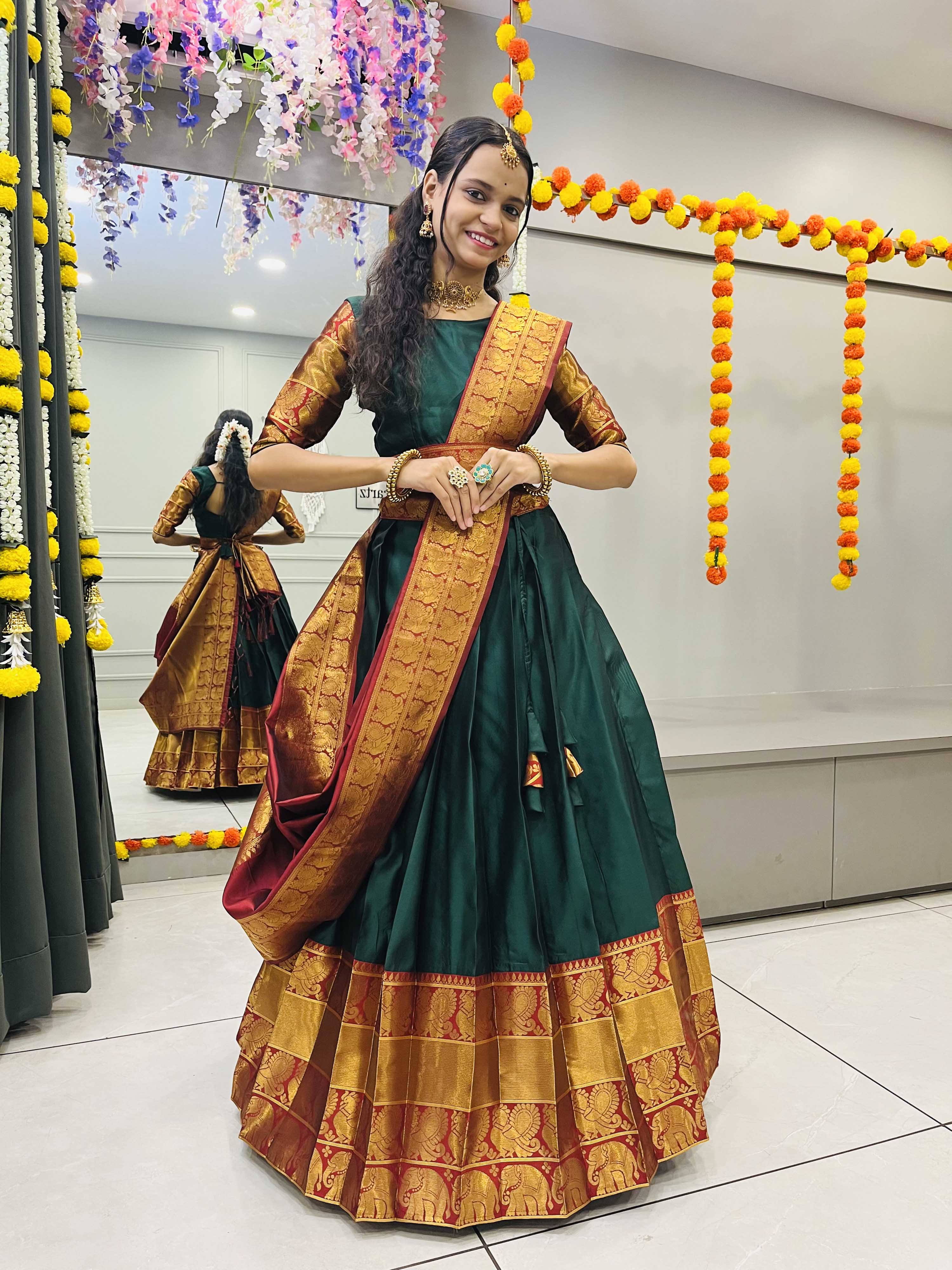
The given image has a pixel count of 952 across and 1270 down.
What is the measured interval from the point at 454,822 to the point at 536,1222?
0.60 meters

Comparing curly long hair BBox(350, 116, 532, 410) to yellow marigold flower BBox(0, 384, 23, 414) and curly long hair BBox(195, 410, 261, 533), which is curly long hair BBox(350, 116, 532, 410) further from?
curly long hair BBox(195, 410, 261, 533)

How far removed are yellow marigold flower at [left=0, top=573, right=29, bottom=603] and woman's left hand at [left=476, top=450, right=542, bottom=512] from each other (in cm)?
100

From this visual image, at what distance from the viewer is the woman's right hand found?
4.93 feet

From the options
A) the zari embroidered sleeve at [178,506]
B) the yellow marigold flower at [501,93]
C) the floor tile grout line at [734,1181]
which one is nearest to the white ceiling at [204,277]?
the zari embroidered sleeve at [178,506]

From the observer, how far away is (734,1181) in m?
1.55

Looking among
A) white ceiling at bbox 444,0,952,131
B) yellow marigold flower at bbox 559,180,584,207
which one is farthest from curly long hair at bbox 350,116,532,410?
white ceiling at bbox 444,0,952,131

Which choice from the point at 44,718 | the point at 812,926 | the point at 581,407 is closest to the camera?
the point at 581,407

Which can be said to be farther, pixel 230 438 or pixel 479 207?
pixel 230 438

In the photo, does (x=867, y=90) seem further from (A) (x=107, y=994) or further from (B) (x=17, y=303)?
(A) (x=107, y=994)

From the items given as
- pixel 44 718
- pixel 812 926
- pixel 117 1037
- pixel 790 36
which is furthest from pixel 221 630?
pixel 790 36

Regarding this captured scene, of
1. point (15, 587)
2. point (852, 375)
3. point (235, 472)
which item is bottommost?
point (15, 587)

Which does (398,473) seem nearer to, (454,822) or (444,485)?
(444,485)

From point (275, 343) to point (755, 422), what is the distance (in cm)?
182

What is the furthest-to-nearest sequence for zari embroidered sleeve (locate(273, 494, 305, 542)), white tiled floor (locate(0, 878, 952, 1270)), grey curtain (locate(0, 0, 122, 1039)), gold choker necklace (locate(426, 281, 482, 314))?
1. zari embroidered sleeve (locate(273, 494, 305, 542))
2. grey curtain (locate(0, 0, 122, 1039))
3. gold choker necklace (locate(426, 281, 482, 314))
4. white tiled floor (locate(0, 878, 952, 1270))
